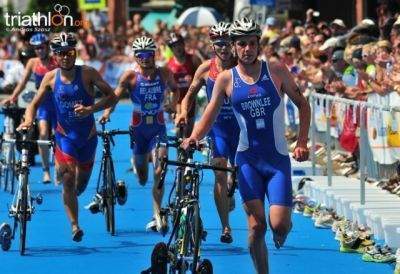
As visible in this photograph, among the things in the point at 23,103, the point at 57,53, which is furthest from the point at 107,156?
the point at 23,103

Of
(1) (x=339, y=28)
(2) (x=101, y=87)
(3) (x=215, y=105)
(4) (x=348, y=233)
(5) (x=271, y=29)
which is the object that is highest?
(5) (x=271, y=29)

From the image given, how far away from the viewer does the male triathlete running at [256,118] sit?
36.8ft

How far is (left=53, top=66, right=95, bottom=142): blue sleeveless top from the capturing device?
15055mm

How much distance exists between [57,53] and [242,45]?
4.12 m

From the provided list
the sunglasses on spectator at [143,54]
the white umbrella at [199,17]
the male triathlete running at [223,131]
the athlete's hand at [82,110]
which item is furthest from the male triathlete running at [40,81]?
the white umbrella at [199,17]

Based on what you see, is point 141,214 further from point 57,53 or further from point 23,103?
point 23,103

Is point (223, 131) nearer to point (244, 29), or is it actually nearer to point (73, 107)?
point (73, 107)

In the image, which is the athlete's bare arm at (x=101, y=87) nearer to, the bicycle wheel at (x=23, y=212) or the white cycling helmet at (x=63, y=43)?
the white cycling helmet at (x=63, y=43)

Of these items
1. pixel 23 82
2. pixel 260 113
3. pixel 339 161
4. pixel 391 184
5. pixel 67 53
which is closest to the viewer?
pixel 260 113

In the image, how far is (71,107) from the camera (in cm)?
1508

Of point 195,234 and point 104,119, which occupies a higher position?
point 104,119

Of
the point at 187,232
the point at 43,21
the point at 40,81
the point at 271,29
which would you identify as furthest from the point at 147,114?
the point at 43,21

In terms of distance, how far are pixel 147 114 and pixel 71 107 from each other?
5.63ft

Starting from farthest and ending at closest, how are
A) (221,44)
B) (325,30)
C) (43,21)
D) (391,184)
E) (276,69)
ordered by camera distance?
(43,21), (325,30), (391,184), (221,44), (276,69)
